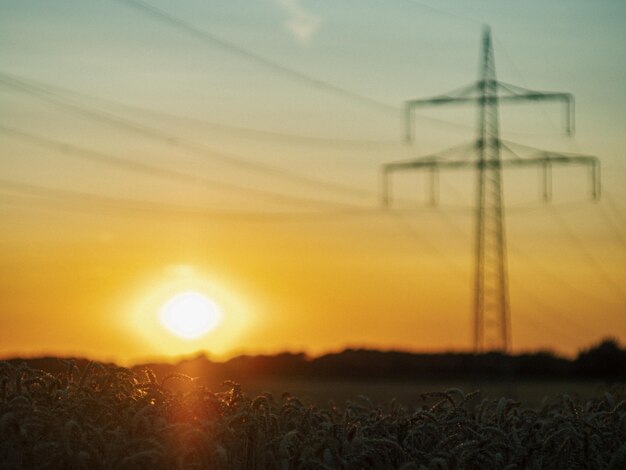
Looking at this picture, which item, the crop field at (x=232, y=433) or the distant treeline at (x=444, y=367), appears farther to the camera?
the distant treeline at (x=444, y=367)

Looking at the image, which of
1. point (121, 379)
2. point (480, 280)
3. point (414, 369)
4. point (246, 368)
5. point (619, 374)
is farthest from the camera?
point (414, 369)

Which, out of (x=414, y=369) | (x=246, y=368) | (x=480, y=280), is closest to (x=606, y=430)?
(x=480, y=280)

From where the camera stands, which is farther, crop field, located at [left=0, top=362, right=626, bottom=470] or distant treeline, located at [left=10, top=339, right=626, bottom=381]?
distant treeline, located at [left=10, top=339, right=626, bottom=381]

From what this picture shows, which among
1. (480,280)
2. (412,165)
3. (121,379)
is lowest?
(121,379)

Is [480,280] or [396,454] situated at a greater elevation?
[480,280]

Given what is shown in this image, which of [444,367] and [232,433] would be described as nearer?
[232,433]

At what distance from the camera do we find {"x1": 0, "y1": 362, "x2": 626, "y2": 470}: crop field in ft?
27.8

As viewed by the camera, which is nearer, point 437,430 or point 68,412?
point 68,412

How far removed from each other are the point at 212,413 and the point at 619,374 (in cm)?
6514

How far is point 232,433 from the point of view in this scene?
30.2ft

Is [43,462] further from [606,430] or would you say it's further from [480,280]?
[480,280]

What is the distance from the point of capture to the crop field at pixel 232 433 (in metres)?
8.48

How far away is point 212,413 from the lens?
9.74 meters

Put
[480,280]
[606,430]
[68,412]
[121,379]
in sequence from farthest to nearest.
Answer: [480,280], [606,430], [121,379], [68,412]
